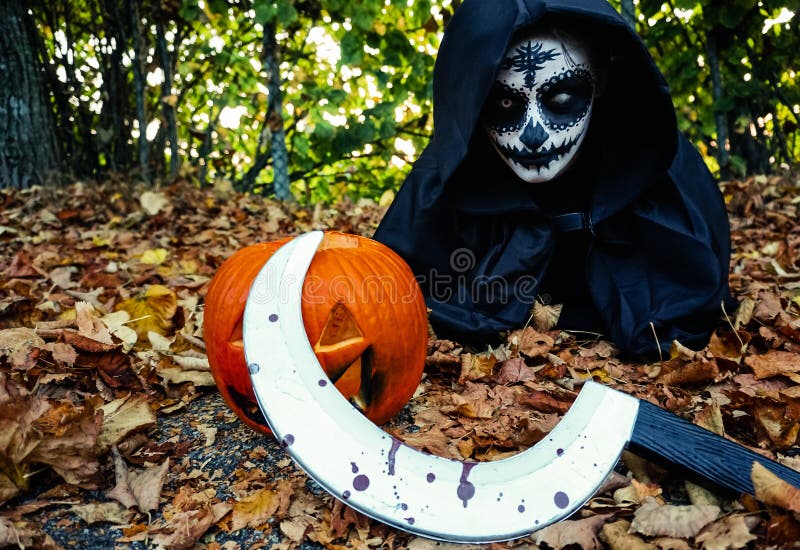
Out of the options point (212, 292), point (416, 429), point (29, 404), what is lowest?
point (416, 429)

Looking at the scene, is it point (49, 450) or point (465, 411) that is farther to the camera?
point (465, 411)

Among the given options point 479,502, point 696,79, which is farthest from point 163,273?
point 696,79

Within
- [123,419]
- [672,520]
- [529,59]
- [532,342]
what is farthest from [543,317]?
[123,419]

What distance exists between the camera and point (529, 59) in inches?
79.5

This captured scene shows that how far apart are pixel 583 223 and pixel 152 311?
73.6 inches

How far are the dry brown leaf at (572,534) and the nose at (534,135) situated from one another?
4.29 feet

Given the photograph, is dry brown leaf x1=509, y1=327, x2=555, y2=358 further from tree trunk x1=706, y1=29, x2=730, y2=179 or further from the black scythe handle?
tree trunk x1=706, y1=29, x2=730, y2=179

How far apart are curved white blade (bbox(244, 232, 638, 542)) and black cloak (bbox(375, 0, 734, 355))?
94 centimetres

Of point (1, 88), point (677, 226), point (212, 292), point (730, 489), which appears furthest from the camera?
point (1, 88)

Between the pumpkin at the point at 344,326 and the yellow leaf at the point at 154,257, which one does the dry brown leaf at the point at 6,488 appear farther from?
the yellow leaf at the point at 154,257

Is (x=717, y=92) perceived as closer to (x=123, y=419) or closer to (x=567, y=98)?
(x=567, y=98)

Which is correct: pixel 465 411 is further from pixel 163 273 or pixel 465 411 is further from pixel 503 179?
pixel 163 273

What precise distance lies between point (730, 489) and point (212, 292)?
1407 millimetres

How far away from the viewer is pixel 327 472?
1.30 meters
